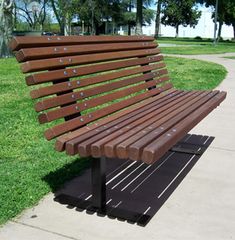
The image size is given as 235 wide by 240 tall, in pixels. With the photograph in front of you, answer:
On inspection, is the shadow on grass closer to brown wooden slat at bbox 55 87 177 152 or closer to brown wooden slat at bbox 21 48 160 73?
brown wooden slat at bbox 55 87 177 152

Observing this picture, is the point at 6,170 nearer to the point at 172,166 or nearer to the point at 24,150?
the point at 24,150

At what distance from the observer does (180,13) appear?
72.2m

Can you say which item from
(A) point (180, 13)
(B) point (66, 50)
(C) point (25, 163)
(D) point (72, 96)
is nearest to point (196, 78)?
(C) point (25, 163)

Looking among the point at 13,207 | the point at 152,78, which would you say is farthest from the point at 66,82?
the point at 152,78

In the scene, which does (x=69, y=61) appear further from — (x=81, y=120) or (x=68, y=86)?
(x=81, y=120)

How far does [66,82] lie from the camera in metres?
3.64

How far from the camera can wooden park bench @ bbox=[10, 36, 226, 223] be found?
125 inches

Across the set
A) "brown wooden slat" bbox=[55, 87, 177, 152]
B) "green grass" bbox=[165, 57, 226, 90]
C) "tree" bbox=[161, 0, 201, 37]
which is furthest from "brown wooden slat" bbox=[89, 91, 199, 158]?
"tree" bbox=[161, 0, 201, 37]

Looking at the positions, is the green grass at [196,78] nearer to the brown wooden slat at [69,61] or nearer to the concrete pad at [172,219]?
the brown wooden slat at [69,61]

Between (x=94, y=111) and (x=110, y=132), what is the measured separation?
567 millimetres

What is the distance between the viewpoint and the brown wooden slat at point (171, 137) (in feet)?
9.87

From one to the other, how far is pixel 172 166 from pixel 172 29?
8514cm

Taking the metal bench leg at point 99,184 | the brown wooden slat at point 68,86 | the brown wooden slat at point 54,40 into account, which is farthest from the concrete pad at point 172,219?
the brown wooden slat at point 54,40

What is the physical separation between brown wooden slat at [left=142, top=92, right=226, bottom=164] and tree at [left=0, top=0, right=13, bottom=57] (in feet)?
47.2
